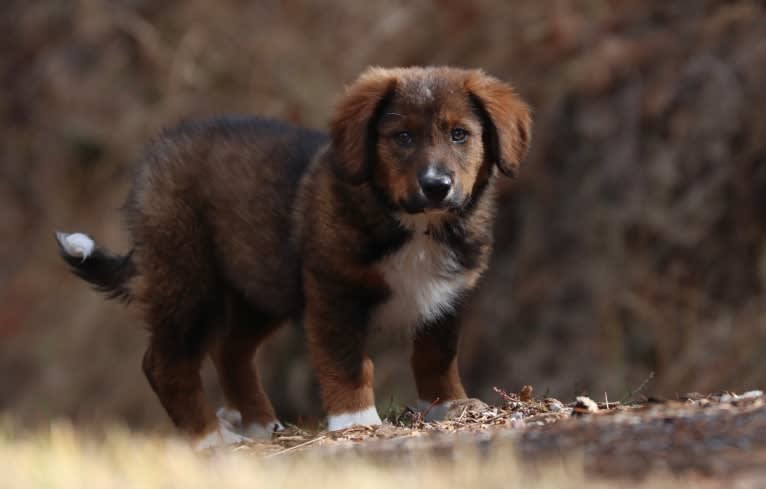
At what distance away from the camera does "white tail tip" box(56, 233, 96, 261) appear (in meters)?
7.11

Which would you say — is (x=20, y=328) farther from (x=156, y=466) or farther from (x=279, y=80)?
(x=156, y=466)

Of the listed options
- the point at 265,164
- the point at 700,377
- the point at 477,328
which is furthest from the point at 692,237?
the point at 265,164

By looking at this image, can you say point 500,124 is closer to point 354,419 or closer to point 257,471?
point 354,419

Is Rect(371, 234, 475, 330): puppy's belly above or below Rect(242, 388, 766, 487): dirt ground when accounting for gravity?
above

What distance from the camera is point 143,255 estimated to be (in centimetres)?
688

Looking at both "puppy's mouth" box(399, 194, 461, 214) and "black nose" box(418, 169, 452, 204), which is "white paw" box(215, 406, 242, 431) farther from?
"black nose" box(418, 169, 452, 204)

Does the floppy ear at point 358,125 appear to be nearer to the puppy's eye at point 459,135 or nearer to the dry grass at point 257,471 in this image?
the puppy's eye at point 459,135

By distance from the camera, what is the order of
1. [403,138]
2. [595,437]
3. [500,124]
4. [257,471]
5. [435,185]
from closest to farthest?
[257,471] < [595,437] < [435,185] < [403,138] < [500,124]

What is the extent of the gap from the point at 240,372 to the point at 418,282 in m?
1.58

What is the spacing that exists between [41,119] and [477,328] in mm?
5951

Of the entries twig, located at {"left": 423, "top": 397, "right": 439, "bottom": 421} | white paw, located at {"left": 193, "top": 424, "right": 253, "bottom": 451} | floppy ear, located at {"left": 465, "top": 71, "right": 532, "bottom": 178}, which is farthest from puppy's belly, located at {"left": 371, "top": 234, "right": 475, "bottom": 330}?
white paw, located at {"left": 193, "top": 424, "right": 253, "bottom": 451}

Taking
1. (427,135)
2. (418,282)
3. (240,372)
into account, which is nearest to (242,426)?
(240,372)

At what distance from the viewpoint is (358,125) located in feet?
20.1

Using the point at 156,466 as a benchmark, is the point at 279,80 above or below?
above
